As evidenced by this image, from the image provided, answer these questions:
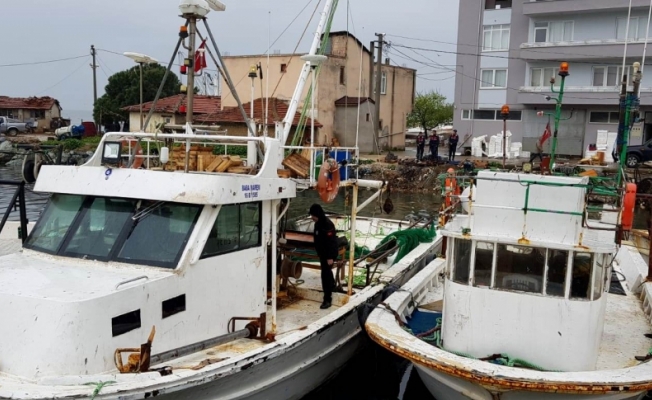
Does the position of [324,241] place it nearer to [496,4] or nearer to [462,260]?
[462,260]

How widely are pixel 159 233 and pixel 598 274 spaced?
187 inches

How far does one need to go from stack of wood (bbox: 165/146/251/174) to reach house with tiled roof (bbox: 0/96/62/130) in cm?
5393

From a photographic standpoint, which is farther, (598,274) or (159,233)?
(598,274)

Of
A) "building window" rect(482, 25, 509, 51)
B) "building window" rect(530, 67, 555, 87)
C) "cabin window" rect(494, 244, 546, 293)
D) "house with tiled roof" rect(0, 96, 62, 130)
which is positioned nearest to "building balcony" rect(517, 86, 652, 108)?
"building window" rect(530, 67, 555, 87)

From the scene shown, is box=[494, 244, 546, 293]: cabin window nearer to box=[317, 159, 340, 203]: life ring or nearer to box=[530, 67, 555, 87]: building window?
box=[317, 159, 340, 203]: life ring

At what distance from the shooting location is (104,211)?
652 centimetres

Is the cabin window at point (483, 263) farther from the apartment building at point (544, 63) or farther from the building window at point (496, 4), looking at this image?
the building window at point (496, 4)

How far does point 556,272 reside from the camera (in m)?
6.66

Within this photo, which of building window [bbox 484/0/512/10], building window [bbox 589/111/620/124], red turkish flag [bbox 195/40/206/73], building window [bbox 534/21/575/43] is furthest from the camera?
building window [bbox 484/0/512/10]

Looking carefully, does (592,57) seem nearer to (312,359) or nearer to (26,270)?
(312,359)

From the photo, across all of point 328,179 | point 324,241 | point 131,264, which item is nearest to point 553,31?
point 324,241

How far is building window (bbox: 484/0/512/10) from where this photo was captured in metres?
33.0

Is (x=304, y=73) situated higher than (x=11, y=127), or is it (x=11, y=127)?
(x=304, y=73)

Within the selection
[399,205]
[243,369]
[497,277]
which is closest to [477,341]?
[497,277]
